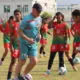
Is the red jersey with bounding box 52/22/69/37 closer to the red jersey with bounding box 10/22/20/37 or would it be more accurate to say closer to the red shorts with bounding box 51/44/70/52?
the red shorts with bounding box 51/44/70/52

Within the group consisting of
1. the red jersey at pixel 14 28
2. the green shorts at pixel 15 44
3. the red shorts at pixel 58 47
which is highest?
the red jersey at pixel 14 28

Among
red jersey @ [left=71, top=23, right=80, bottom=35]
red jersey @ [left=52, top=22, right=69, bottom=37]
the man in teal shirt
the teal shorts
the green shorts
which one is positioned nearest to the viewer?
the man in teal shirt

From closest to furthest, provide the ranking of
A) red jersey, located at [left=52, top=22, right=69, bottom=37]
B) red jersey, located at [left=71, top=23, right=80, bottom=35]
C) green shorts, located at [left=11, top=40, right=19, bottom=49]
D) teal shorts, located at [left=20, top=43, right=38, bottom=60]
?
1. teal shorts, located at [left=20, top=43, right=38, bottom=60]
2. green shorts, located at [left=11, top=40, right=19, bottom=49]
3. red jersey, located at [left=52, top=22, right=69, bottom=37]
4. red jersey, located at [left=71, top=23, right=80, bottom=35]

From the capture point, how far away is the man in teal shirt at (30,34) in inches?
354

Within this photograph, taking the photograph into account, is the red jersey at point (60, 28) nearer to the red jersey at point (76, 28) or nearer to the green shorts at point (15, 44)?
the red jersey at point (76, 28)

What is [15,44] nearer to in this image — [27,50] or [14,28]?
[14,28]

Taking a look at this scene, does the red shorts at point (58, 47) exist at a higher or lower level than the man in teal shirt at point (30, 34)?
lower

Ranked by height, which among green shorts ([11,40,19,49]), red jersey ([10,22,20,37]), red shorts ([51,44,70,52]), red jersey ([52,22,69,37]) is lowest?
red shorts ([51,44,70,52])

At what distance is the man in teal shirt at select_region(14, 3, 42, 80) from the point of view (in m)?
9.00

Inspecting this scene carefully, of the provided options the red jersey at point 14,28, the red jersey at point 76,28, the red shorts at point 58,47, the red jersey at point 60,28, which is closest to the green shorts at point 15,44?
the red jersey at point 14,28

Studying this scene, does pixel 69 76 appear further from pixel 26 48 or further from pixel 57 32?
pixel 26 48

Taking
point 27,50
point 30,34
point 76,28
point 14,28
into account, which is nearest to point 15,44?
point 14,28

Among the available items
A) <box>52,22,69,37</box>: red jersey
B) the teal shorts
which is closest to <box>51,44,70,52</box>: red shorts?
<box>52,22,69,37</box>: red jersey

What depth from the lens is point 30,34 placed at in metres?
9.10
